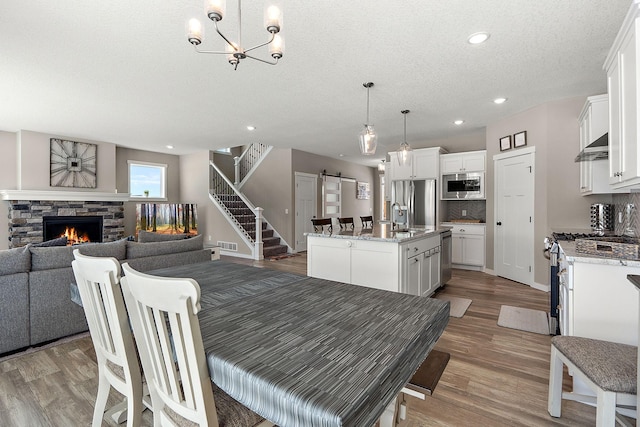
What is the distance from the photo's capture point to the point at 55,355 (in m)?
A: 2.53

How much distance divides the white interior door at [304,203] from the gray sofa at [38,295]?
4.82 m

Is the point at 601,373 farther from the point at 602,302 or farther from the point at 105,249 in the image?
the point at 105,249

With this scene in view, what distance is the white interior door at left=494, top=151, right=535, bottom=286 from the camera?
4.59m

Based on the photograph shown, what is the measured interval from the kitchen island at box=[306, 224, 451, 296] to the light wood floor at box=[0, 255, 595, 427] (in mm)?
653

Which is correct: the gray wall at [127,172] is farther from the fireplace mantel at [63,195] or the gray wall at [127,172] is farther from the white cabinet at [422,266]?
the white cabinet at [422,266]

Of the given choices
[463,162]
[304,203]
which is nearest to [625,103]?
[463,162]

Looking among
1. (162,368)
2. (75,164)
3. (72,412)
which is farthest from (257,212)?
(162,368)

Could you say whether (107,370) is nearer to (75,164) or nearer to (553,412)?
(553,412)

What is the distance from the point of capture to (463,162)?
5.88 metres

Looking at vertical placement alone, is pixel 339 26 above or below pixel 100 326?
above

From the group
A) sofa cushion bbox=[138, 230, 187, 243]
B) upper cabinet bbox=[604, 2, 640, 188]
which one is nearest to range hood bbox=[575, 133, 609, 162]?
upper cabinet bbox=[604, 2, 640, 188]

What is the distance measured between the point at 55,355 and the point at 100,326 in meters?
1.76

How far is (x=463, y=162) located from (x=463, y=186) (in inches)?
18.6

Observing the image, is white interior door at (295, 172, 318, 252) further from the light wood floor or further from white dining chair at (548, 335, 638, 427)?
white dining chair at (548, 335, 638, 427)
